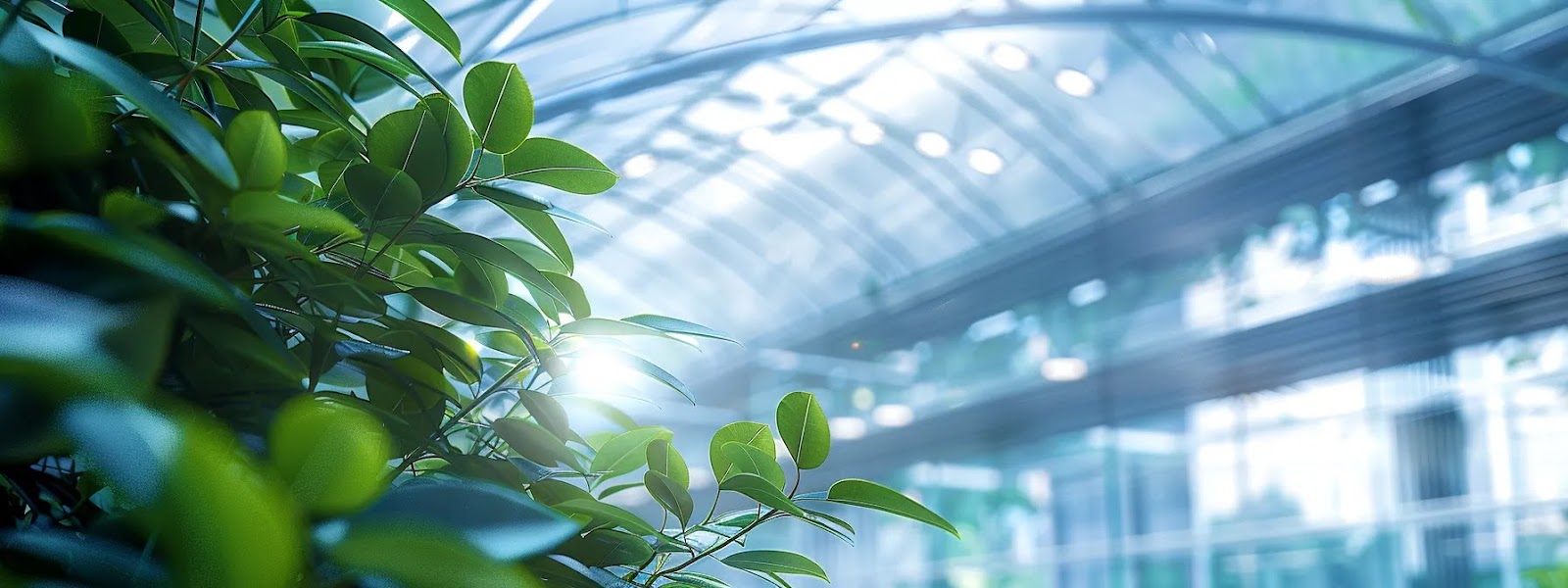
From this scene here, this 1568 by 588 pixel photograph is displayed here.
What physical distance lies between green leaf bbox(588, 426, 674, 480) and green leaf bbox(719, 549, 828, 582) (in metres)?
0.11

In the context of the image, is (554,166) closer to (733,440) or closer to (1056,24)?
(733,440)

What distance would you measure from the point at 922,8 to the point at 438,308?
838 centimetres

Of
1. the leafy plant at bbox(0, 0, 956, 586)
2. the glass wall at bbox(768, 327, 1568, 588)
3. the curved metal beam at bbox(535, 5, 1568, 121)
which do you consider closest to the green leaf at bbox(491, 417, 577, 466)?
the leafy plant at bbox(0, 0, 956, 586)

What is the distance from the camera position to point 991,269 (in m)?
12.4

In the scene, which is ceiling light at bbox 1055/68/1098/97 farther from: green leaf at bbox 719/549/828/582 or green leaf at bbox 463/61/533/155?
green leaf at bbox 463/61/533/155

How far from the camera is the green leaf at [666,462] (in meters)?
0.66

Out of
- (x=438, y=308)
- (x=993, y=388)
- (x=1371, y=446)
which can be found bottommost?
(x=438, y=308)

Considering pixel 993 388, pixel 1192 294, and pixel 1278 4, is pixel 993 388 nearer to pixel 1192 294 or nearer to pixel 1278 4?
pixel 1192 294

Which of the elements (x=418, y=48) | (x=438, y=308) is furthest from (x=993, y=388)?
(x=438, y=308)

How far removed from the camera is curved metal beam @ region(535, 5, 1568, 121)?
7.30 metres

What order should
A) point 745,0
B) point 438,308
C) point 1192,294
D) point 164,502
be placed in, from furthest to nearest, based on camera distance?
point 1192,294 → point 745,0 → point 438,308 → point 164,502

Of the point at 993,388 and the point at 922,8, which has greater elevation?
the point at 922,8

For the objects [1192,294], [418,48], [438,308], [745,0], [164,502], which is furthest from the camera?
[1192,294]

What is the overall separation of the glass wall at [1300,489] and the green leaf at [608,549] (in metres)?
8.53
